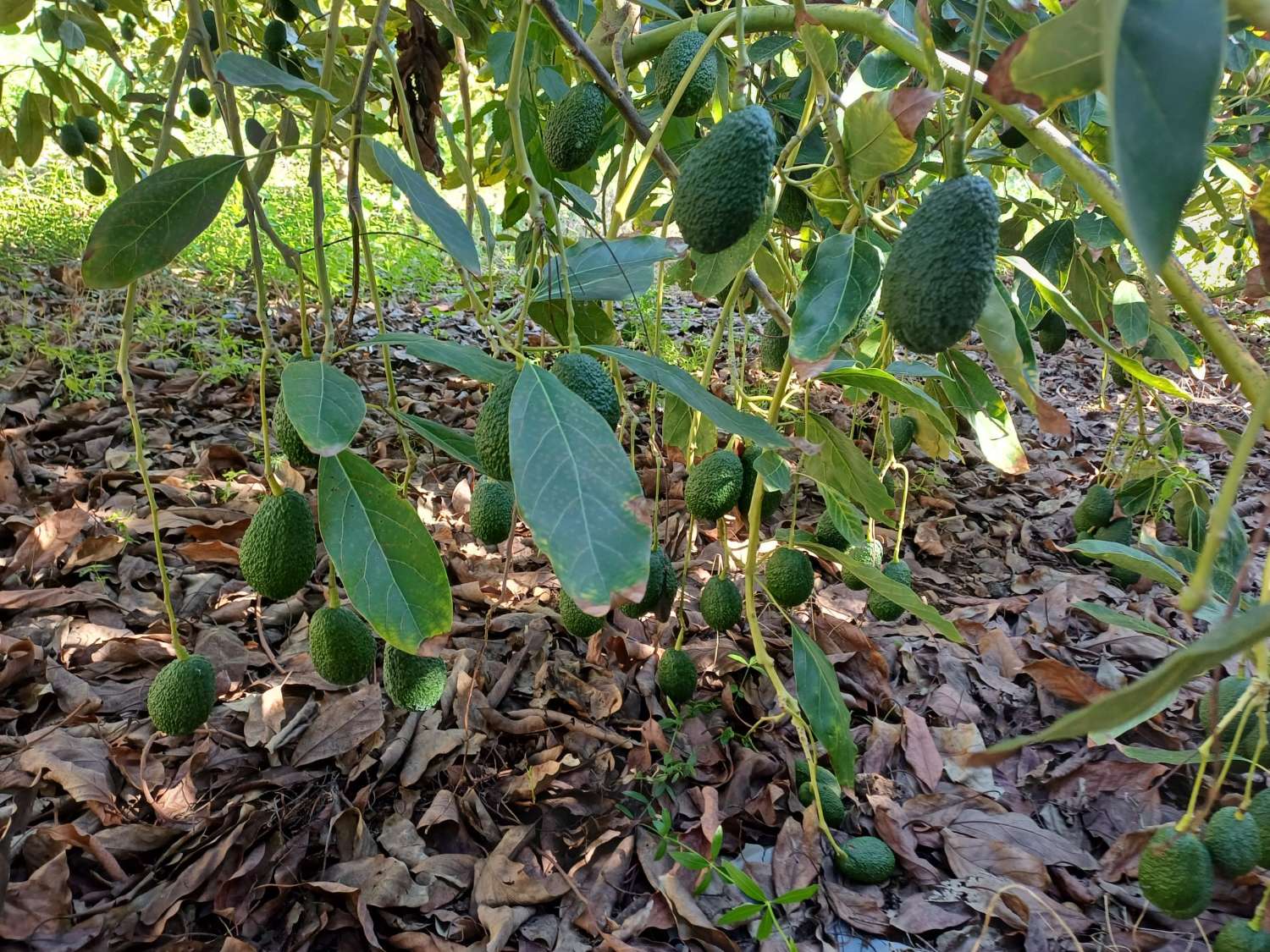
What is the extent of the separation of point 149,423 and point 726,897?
84.7 inches

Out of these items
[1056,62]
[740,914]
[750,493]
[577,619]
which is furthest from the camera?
[740,914]

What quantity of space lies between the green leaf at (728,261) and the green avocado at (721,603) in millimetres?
518

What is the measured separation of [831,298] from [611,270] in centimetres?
27

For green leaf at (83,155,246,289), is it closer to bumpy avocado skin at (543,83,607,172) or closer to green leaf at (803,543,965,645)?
bumpy avocado skin at (543,83,607,172)

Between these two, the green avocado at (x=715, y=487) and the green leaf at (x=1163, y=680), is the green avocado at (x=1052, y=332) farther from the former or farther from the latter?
the green leaf at (x=1163, y=680)

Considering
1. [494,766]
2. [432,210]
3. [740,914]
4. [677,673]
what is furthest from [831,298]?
[494,766]

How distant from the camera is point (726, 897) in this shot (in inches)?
55.3

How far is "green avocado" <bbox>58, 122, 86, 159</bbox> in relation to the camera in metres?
2.07

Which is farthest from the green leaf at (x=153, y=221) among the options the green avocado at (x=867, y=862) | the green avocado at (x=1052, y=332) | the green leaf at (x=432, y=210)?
the green avocado at (x=1052, y=332)

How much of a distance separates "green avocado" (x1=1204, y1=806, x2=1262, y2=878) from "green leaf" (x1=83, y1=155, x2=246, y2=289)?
1.33 m

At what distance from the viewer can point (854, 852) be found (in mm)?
1420

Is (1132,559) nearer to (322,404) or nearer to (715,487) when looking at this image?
(715,487)

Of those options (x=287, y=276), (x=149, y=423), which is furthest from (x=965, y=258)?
(x=287, y=276)

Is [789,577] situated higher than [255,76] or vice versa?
[255,76]
